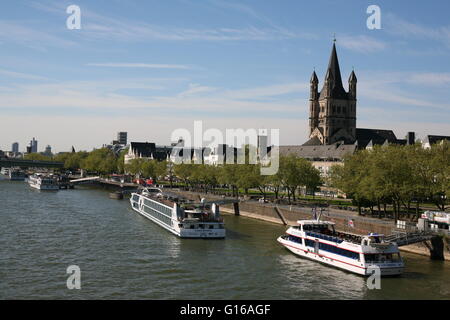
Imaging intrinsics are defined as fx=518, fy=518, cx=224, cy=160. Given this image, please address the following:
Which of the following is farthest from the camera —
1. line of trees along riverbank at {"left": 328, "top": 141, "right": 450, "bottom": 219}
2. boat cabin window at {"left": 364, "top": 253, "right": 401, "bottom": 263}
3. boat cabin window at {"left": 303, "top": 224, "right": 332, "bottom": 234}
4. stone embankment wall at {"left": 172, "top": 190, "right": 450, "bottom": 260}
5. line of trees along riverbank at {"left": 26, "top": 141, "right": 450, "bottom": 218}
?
line of trees along riverbank at {"left": 26, "top": 141, "right": 450, "bottom": 218}

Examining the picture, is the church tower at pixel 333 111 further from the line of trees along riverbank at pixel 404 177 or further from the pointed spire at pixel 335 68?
the line of trees along riverbank at pixel 404 177

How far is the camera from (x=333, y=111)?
167 metres

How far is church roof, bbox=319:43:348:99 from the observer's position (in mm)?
164375

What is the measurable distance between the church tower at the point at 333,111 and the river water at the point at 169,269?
4009 inches

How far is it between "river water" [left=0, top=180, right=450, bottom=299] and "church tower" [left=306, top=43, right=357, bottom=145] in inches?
4009

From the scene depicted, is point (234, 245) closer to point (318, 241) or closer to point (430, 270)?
point (318, 241)

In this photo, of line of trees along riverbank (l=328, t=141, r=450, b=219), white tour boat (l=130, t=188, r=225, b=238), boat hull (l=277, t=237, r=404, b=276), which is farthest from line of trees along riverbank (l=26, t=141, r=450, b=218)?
white tour boat (l=130, t=188, r=225, b=238)

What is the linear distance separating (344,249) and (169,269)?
1593cm

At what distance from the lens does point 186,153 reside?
7869 inches

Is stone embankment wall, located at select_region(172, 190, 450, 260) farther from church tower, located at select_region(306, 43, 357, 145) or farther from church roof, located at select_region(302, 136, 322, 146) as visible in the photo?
church tower, located at select_region(306, 43, 357, 145)

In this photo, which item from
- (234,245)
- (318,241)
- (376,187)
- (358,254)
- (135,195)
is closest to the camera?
(358,254)

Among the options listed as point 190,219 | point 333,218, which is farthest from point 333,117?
point 190,219
